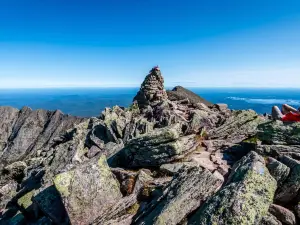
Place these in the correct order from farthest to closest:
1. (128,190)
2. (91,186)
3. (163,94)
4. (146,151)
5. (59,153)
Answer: (163,94) < (59,153) < (146,151) < (128,190) < (91,186)

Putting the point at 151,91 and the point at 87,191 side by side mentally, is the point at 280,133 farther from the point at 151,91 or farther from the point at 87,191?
the point at 151,91

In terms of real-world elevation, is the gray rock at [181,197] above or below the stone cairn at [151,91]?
below

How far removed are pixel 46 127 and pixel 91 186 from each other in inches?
3137

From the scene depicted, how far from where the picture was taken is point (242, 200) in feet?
41.2

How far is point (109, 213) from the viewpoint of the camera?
16.9 m

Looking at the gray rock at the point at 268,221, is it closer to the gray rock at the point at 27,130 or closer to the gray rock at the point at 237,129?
the gray rock at the point at 237,129

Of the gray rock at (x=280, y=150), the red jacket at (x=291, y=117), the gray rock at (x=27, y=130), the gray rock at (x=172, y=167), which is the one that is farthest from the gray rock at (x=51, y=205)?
the gray rock at (x=27, y=130)

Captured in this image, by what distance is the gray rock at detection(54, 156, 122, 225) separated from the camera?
1689cm

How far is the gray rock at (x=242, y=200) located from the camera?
12.1 meters

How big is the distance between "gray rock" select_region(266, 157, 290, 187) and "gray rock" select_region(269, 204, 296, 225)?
6.94 ft

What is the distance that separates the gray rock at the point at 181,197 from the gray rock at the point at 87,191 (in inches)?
131

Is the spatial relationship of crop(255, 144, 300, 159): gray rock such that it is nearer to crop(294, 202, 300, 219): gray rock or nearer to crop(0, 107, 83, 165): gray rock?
crop(294, 202, 300, 219): gray rock

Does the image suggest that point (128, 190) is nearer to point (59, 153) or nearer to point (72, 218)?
point (72, 218)

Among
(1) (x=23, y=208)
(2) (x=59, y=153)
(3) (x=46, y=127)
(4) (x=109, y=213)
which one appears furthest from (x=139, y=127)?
(3) (x=46, y=127)
